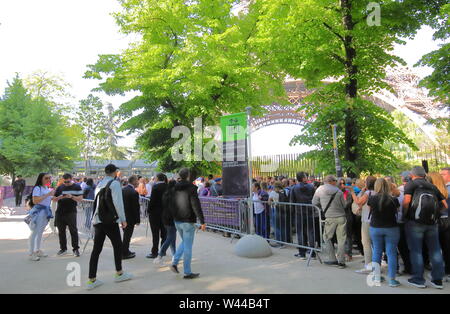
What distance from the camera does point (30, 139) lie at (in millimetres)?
28703

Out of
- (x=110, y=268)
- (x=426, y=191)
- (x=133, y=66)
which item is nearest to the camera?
(x=426, y=191)

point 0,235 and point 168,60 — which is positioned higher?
point 168,60

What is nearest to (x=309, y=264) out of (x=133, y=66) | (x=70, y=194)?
(x=70, y=194)

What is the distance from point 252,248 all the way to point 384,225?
114 inches

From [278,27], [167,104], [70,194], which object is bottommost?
[70,194]

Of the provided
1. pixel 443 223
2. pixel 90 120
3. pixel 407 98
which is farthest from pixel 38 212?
pixel 407 98

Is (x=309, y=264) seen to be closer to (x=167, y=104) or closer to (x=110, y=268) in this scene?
(x=110, y=268)

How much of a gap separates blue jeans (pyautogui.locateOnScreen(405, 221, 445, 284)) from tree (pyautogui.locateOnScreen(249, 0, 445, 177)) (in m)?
5.27

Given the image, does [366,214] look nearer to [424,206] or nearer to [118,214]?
[424,206]

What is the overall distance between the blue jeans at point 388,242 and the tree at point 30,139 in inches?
1172

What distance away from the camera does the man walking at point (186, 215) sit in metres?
5.48

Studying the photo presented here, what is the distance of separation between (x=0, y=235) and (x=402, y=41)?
14408 mm

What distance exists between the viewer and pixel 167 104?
16297 mm
